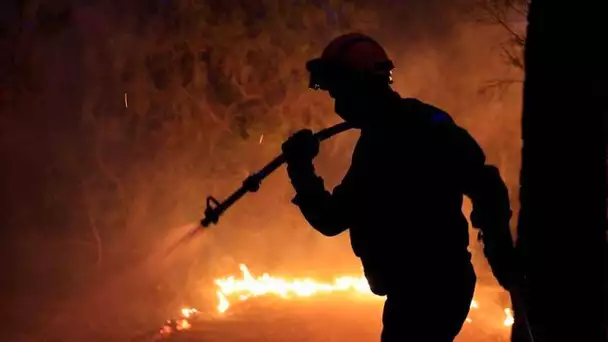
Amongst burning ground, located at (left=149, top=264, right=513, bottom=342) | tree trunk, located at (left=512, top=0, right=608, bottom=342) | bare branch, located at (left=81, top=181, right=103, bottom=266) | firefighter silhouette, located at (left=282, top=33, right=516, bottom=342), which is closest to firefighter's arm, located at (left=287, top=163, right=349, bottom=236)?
firefighter silhouette, located at (left=282, top=33, right=516, bottom=342)

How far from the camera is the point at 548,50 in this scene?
369 centimetres

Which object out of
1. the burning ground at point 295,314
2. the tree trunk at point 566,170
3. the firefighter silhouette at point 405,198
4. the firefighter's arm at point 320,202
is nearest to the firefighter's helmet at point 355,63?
the firefighter silhouette at point 405,198

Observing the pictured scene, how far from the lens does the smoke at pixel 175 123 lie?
9.64 meters

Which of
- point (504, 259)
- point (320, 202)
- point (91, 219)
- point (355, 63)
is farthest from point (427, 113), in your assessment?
point (91, 219)

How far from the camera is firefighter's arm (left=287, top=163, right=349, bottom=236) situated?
3.16 m

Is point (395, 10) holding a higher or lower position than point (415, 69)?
higher

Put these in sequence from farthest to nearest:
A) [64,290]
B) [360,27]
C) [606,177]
→ 1. [360,27]
2. [64,290]
3. [606,177]

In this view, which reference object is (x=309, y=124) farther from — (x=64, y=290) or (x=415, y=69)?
(x=64, y=290)

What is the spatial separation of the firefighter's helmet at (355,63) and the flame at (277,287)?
20.3ft

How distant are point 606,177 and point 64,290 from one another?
306 inches

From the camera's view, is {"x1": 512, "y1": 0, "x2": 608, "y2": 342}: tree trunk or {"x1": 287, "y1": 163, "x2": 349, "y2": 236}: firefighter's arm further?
{"x1": 512, "y1": 0, "x2": 608, "y2": 342}: tree trunk

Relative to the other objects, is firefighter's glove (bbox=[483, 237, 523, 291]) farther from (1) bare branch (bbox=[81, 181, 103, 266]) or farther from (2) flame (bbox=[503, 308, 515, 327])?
(1) bare branch (bbox=[81, 181, 103, 266])

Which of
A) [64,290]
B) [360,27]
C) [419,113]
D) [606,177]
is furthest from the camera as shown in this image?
[360,27]

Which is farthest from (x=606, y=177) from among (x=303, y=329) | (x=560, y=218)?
(x=303, y=329)
